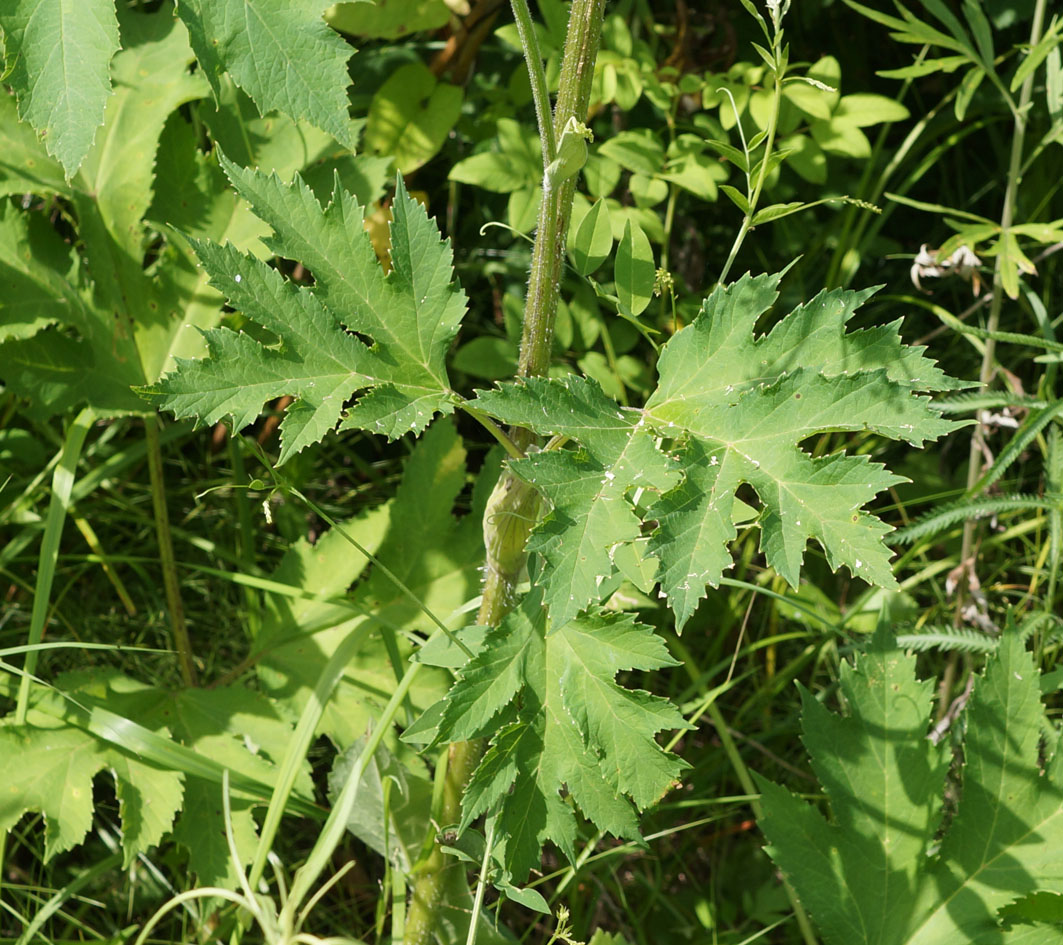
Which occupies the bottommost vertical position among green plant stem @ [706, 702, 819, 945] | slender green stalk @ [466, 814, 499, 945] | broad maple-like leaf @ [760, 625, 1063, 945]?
green plant stem @ [706, 702, 819, 945]

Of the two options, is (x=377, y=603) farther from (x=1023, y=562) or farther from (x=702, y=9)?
(x=702, y=9)

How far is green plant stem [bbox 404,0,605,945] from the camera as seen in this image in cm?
125

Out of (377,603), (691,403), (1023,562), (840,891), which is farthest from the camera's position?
(1023,562)

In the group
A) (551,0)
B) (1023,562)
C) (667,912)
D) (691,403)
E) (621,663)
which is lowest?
(667,912)

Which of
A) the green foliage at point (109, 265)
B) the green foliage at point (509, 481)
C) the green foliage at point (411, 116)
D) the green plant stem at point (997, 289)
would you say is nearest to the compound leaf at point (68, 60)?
the green foliage at point (509, 481)

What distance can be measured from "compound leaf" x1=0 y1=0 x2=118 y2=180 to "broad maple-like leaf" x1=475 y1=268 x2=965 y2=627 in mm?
576

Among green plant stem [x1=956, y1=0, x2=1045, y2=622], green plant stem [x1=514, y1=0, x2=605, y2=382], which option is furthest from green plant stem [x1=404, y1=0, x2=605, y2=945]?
green plant stem [x1=956, y1=0, x2=1045, y2=622]

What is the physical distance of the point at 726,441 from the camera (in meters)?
1.24

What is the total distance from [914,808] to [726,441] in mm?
786

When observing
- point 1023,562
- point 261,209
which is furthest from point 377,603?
point 1023,562

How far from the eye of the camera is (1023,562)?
249 cm

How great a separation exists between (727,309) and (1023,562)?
1.56 meters

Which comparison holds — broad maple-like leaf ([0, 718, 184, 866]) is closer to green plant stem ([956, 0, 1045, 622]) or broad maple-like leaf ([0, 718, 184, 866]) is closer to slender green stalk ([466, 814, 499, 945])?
slender green stalk ([466, 814, 499, 945])

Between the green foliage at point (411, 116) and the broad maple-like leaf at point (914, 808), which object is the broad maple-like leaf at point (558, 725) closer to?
the broad maple-like leaf at point (914, 808)
